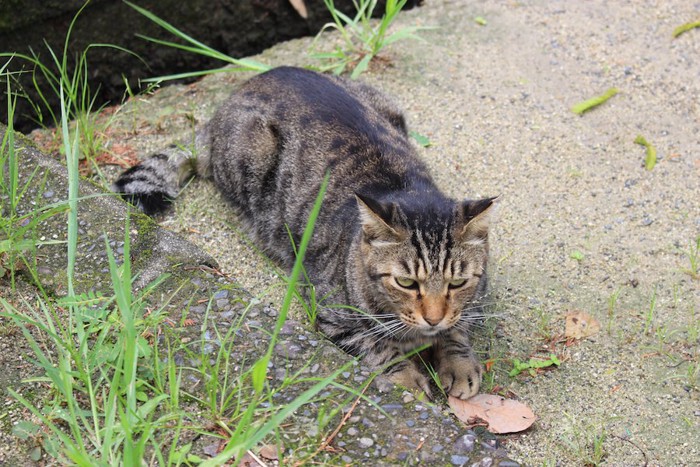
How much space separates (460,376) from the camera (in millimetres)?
3564

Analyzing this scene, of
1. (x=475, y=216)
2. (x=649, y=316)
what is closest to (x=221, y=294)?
(x=475, y=216)

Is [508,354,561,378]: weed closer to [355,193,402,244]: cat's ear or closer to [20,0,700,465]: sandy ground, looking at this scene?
[20,0,700,465]: sandy ground

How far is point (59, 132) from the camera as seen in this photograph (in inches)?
185

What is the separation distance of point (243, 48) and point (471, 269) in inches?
107

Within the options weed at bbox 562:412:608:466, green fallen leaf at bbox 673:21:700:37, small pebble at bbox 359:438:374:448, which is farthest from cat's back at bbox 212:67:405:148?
green fallen leaf at bbox 673:21:700:37

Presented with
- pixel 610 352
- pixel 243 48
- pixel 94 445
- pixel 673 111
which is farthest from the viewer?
pixel 243 48

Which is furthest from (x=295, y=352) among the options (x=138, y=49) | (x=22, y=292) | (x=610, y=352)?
(x=138, y=49)

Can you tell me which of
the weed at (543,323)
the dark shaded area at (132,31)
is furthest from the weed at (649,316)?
the dark shaded area at (132,31)

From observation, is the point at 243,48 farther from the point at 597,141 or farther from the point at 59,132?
the point at 597,141

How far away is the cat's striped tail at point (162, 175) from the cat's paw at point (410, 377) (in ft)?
5.29

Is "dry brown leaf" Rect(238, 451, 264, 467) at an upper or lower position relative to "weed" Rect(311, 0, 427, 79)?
lower

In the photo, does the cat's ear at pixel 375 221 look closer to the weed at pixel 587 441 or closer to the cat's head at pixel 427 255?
the cat's head at pixel 427 255

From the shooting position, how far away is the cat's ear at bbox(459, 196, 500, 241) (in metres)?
3.39

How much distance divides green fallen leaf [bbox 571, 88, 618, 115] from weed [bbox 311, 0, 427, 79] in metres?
1.05
